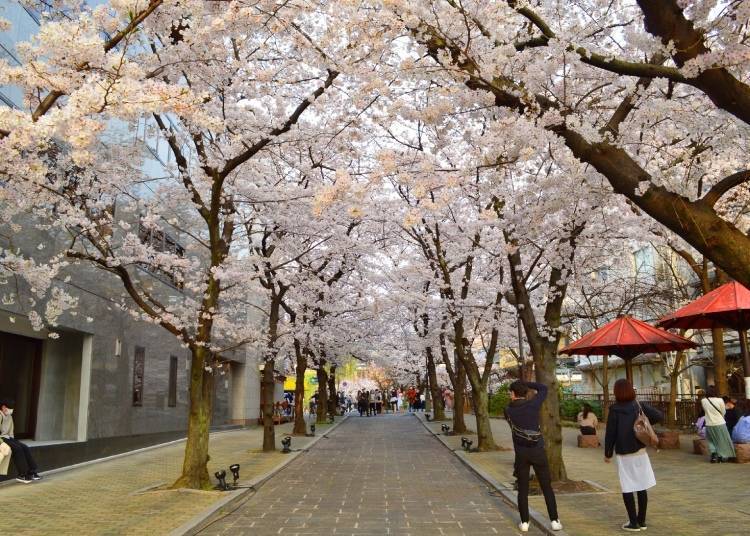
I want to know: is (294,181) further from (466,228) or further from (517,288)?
(517,288)

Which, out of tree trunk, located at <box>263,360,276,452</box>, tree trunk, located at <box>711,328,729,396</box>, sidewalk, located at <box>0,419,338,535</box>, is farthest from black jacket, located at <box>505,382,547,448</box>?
tree trunk, located at <box>263,360,276,452</box>

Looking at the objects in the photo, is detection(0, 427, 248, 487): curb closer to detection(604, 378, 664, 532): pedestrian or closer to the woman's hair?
detection(604, 378, 664, 532): pedestrian

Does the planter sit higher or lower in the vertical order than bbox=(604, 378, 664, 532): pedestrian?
lower

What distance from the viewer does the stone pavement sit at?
8.27 m

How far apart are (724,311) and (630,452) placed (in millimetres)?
7454

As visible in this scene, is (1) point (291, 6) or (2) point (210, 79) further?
(2) point (210, 79)

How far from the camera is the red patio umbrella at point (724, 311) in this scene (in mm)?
13586

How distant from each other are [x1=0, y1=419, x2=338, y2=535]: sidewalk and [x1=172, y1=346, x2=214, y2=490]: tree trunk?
352mm

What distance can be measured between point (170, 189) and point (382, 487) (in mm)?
9433

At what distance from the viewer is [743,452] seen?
13531 millimetres

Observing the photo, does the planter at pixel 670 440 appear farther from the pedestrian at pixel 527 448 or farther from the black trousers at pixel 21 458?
the black trousers at pixel 21 458

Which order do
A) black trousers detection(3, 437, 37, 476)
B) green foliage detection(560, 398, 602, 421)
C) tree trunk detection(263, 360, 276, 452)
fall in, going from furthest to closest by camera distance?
green foliage detection(560, 398, 602, 421) → tree trunk detection(263, 360, 276, 452) → black trousers detection(3, 437, 37, 476)

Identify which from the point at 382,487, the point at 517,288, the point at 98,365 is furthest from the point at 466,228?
the point at 98,365

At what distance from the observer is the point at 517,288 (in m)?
12.3
